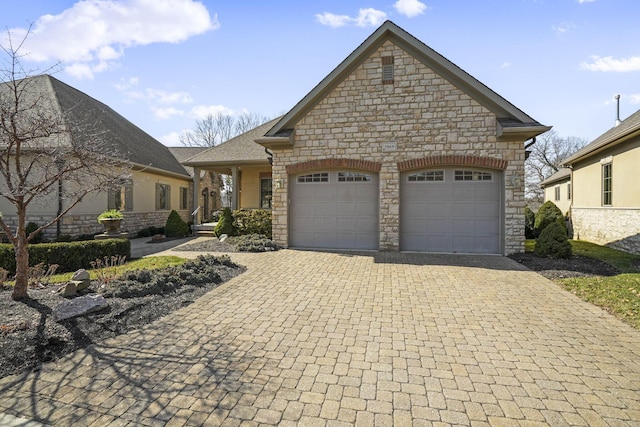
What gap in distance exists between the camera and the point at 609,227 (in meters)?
12.9

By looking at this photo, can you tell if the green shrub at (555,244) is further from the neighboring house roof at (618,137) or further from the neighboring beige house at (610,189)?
the neighboring house roof at (618,137)

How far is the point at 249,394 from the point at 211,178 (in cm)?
2435

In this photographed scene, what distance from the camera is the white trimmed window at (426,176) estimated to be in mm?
10781

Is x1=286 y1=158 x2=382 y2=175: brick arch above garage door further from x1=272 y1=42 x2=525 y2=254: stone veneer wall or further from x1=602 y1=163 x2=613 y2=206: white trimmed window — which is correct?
x1=602 y1=163 x2=613 y2=206: white trimmed window

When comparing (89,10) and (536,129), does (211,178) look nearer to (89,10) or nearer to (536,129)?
(89,10)

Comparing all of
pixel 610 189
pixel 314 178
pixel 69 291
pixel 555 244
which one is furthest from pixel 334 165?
pixel 610 189

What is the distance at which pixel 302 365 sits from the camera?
347 cm

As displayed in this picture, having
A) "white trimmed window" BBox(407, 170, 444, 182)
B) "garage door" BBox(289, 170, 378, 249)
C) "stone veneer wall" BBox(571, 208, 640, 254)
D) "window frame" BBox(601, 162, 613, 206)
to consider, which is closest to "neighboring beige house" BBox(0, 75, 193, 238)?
"garage door" BBox(289, 170, 378, 249)

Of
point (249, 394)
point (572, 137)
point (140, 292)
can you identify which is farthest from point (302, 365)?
point (572, 137)

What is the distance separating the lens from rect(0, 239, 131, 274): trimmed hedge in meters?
8.26

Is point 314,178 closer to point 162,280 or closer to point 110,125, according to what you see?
point 162,280

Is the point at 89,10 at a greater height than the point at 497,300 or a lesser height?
greater

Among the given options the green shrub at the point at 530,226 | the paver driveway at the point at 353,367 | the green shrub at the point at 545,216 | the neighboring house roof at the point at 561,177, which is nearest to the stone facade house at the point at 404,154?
the paver driveway at the point at 353,367

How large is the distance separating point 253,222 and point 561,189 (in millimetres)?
20058
